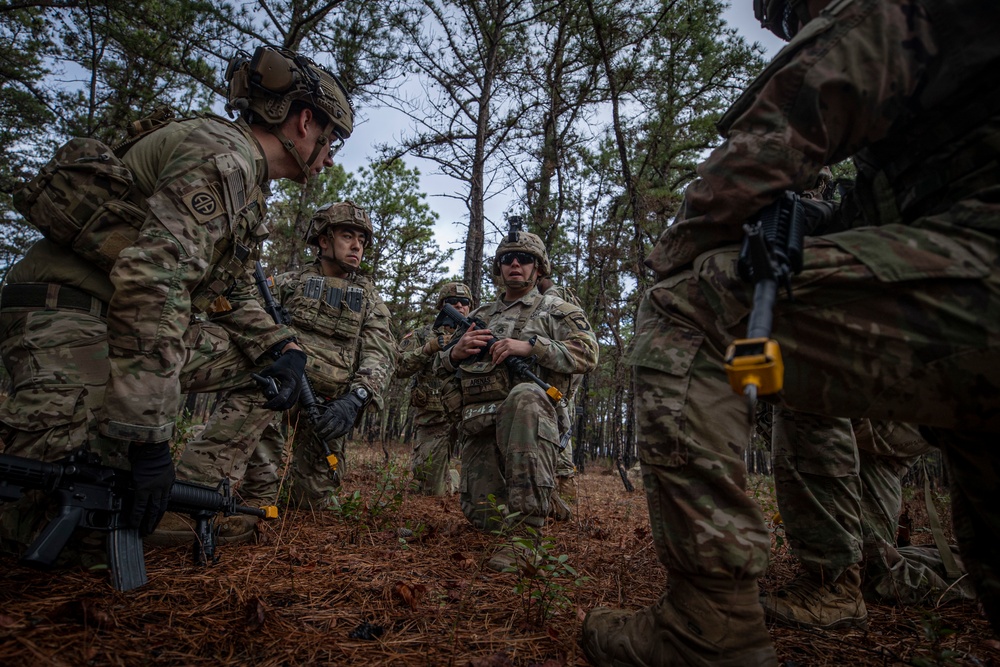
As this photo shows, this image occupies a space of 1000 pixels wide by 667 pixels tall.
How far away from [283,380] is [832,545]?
3.09 meters

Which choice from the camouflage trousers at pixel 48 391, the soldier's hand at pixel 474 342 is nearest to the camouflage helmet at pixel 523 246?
the soldier's hand at pixel 474 342

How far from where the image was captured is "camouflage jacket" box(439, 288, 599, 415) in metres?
4.55

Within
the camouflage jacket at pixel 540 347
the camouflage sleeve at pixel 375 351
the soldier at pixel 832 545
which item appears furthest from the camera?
the camouflage sleeve at pixel 375 351

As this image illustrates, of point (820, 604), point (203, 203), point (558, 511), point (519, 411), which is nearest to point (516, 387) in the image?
point (519, 411)

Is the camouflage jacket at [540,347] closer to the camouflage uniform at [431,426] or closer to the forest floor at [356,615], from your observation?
the forest floor at [356,615]

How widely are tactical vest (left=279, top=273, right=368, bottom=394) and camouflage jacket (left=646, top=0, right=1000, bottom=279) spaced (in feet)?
12.1

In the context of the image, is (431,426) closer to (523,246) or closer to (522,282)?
(522,282)

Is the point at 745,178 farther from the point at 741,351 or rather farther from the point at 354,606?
the point at 354,606

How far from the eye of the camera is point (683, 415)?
1622 millimetres

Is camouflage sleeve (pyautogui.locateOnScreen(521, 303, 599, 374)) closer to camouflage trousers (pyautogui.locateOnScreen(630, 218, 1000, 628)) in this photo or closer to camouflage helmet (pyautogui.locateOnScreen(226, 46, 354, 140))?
camouflage helmet (pyautogui.locateOnScreen(226, 46, 354, 140))

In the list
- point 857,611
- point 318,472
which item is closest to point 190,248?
point 318,472

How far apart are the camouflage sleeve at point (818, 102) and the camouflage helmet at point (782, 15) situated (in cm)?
59

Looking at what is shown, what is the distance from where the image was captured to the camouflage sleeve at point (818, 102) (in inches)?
56.3

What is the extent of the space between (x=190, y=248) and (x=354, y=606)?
1.70 m
